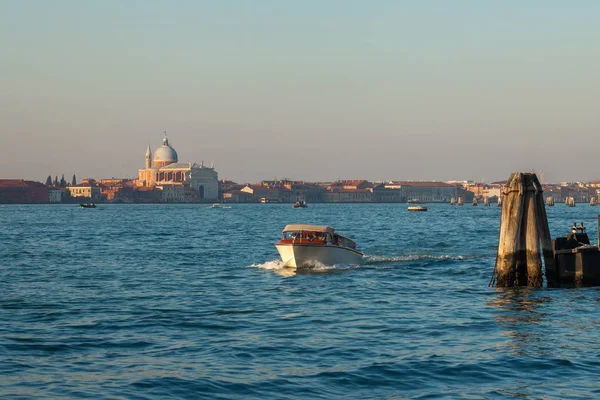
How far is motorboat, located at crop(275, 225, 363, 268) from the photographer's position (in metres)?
31.8

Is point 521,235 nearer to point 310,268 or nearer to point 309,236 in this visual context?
point 310,268

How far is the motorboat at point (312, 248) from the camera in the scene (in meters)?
31.8

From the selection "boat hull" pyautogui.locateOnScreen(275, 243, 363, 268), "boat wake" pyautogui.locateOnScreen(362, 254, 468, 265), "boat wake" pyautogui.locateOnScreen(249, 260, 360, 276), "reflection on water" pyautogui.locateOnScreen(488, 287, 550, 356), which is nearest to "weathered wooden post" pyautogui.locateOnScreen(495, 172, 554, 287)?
"reflection on water" pyautogui.locateOnScreen(488, 287, 550, 356)

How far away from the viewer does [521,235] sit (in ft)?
77.8

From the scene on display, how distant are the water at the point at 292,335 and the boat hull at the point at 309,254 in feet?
1.19

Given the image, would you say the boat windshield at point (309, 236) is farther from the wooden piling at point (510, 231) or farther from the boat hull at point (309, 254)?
the wooden piling at point (510, 231)

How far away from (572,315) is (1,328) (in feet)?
38.6

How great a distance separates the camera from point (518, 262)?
23.8m

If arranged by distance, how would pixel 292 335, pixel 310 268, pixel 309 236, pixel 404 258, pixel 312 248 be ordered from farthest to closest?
pixel 404 258 < pixel 309 236 < pixel 310 268 < pixel 312 248 < pixel 292 335

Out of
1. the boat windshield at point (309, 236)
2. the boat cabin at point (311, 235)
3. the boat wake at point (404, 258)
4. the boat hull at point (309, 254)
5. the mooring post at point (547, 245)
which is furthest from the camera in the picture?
the boat wake at point (404, 258)

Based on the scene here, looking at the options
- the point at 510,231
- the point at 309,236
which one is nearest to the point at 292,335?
the point at 510,231

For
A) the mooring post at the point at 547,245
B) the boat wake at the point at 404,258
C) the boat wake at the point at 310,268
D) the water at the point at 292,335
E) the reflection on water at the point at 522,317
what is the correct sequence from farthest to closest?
the boat wake at the point at 404,258 → the boat wake at the point at 310,268 → the mooring post at the point at 547,245 → the reflection on water at the point at 522,317 → the water at the point at 292,335

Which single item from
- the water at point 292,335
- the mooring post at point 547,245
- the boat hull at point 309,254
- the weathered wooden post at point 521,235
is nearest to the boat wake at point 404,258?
the boat hull at point 309,254

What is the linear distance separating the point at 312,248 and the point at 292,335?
14011mm
